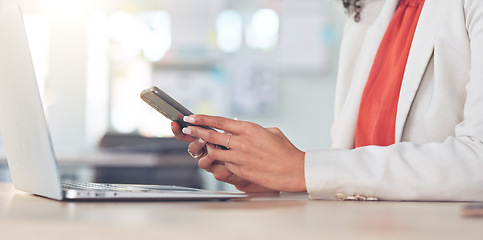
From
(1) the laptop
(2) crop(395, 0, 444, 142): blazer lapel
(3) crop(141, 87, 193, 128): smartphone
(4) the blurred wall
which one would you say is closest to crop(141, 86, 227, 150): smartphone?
(3) crop(141, 87, 193, 128): smartphone

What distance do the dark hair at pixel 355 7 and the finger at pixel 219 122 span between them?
75 centimetres

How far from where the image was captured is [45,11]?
3713mm

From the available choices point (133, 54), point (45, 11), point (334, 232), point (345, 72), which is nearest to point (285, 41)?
point (133, 54)

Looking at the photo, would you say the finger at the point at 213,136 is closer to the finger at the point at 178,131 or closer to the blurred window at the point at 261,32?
the finger at the point at 178,131

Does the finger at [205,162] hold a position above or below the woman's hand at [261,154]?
below

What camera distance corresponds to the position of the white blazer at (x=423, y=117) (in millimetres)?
766

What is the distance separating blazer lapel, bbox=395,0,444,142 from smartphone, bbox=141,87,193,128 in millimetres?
466

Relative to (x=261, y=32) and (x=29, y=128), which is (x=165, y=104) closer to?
(x=29, y=128)

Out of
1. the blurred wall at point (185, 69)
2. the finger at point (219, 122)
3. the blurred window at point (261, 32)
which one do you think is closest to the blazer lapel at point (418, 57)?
the finger at point (219, 122)

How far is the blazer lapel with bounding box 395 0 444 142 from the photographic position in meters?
1.02

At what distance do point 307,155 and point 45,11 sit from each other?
3394 millimetres

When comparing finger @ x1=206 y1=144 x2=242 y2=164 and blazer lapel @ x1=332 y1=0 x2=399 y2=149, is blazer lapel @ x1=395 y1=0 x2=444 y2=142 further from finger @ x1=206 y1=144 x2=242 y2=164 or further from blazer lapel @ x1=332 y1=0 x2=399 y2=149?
finger @ x1=206 y1=144 x2=242 y2=164

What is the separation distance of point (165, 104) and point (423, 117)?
53 centimetres

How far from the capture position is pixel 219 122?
79 cm
